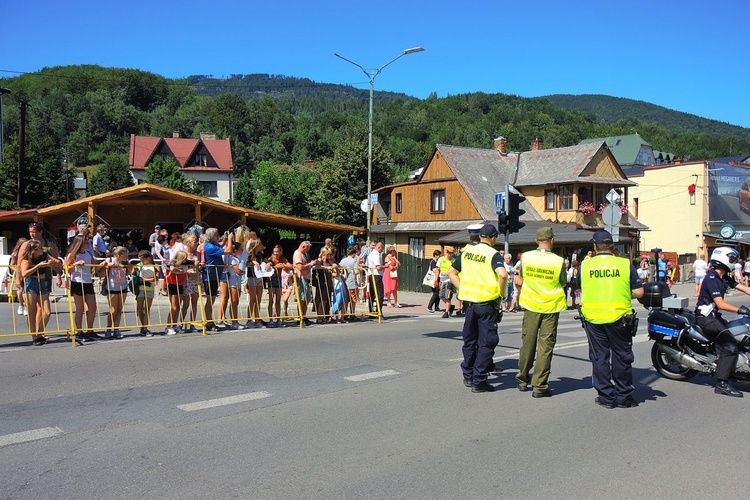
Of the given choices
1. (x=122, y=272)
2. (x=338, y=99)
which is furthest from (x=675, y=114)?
(x=122, y=272)

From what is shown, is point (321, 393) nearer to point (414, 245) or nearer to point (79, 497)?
point (79, 497)

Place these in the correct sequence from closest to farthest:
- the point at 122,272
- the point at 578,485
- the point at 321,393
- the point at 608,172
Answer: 1. the point at 578,485
2. the point at 321,393
3. the point at 122,272
4. the point at 608,172

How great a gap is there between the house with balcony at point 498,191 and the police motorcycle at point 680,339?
2608 centimetres

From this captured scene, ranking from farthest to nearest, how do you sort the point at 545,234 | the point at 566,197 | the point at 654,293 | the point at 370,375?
1. the point at 566,197
2. the point at 370,375
3. the point at 654,293
4. the point at 545,234

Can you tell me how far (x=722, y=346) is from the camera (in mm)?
7090

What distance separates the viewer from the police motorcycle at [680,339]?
7.08 meters

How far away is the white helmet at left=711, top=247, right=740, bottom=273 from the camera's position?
7.14m

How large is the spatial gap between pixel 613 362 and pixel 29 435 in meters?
5.41

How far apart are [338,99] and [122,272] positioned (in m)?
168

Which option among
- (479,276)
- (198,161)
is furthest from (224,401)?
(198,161)

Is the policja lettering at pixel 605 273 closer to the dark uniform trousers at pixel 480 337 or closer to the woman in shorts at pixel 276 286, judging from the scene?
the dark uniform trousers at pixel 480 337

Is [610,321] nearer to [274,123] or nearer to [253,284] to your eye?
[253,284]

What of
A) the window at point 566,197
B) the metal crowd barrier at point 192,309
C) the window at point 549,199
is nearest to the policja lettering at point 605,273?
the metal crowd barrier at point 192,309

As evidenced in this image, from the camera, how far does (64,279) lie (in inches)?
423
